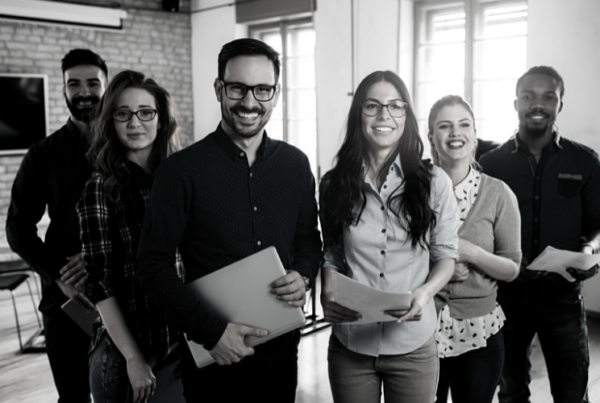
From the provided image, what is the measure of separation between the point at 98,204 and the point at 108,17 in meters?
5.89

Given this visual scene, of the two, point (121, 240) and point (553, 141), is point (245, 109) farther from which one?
point (553, 141)

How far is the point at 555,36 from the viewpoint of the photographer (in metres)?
4.35

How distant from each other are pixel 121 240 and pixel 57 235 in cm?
63

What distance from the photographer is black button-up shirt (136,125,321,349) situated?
147 cm

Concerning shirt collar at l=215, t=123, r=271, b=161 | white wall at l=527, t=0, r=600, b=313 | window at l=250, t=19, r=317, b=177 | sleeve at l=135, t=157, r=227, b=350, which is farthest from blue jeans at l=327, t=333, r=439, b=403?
window at l=250, t=19, r=317, b=177

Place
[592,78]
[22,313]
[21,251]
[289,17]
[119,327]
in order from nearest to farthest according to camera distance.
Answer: [119,327], [21,251], [592,78], [22,313], [289,17]

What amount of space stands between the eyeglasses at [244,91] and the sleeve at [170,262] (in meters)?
0.25

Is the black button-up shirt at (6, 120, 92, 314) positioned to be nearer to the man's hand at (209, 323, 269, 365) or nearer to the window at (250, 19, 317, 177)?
the man's hand at (209, 323, 269, 365)

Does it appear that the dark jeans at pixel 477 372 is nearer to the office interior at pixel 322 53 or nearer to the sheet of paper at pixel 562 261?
the sheet of paper at pixel 562 261

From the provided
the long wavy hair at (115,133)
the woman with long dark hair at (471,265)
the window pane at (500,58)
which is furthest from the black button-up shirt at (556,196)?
the window pane at (500,58)

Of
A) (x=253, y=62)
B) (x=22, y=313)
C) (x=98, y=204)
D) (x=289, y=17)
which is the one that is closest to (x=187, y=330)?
(x=98, y=204)

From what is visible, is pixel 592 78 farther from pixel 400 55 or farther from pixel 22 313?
Result: pixel 22 313

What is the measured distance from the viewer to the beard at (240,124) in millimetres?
1554

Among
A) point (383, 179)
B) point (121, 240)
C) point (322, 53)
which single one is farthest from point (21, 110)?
point (383, 179)
